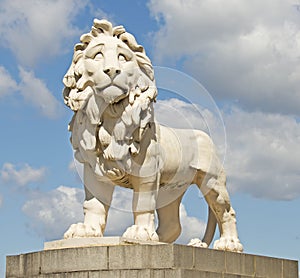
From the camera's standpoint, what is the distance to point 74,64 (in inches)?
472

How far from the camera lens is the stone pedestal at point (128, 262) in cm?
1079

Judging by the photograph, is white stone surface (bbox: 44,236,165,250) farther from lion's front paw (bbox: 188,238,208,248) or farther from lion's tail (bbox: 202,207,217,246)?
lion's tail (bbox: 202,207,217,246)

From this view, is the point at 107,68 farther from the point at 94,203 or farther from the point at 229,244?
the point at 229,244

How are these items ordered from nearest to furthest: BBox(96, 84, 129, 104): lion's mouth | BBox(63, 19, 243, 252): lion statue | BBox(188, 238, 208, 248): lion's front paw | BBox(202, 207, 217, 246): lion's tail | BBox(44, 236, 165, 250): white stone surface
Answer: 1. BBox(44, 236, 165, 250): white stone surface
2. BBox(96, 84, 129, 104): lion's mouth
3. BBox(63, 19, 243, 252): lion statue
4. BBox(188, 238, 208, 248): lion's front paw
5. BBox(202, 207, 217, 246): lion's tail

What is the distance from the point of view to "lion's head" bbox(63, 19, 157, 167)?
11461mm

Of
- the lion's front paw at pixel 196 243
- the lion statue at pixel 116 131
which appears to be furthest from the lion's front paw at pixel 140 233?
the lion's front paw at pixel 196 243

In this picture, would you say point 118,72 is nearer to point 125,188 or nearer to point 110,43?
point 110,43

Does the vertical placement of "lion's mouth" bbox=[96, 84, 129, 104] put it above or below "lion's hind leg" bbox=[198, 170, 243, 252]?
above

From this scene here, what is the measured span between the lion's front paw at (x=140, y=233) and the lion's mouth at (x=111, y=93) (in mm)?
1739

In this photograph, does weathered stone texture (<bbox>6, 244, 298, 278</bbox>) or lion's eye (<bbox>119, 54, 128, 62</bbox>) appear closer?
weathered stone texture (<bbox>6, 244, 298, 278</bbox>)

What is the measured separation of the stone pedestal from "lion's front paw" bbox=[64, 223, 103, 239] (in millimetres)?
198

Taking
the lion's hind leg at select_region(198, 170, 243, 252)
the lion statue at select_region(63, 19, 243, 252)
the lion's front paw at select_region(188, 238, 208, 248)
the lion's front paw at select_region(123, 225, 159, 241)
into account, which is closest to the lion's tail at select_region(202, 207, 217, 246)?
the lion's hind leg at select_region(198, 170, 243, 252)

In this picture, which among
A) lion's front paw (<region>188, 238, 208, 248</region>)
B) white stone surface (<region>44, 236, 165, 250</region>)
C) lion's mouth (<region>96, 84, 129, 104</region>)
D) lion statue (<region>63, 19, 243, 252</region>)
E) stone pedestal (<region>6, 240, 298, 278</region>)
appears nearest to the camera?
stone pedestal (<region>6, 240, 298, 278</region>)

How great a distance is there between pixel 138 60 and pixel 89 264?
2.93 m
